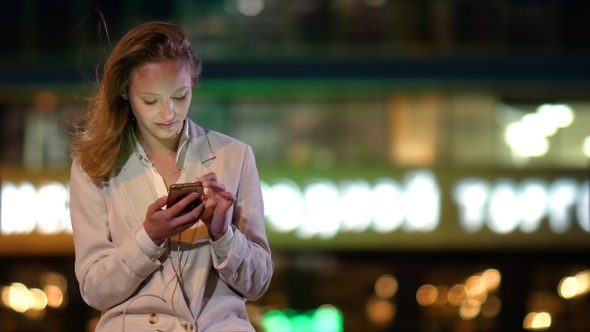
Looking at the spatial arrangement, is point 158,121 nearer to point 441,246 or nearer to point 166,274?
point 166,274

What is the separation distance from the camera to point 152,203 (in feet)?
10.5

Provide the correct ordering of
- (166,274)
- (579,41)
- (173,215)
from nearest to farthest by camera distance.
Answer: (173,215)
(166,274)
(579,41)

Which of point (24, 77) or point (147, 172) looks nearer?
point (147, 172)

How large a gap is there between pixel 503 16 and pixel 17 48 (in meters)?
11.1

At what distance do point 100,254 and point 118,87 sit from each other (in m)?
0.50

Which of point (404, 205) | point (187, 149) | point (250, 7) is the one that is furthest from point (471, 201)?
point (187, 149)

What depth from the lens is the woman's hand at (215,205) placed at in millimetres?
3098

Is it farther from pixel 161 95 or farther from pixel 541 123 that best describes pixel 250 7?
pixel 161 95

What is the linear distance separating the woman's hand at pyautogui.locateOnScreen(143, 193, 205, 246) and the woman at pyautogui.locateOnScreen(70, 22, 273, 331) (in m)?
0.02

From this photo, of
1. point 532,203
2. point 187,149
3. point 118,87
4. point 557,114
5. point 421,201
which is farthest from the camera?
point 421,201

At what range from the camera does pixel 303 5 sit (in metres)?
25.1

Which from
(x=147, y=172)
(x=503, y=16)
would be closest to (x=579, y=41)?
(x=503, y=16)

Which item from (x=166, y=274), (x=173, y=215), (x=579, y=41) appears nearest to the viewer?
(x=173, y=215)

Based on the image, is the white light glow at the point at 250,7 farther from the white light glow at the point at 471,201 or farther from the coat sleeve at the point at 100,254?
the coat sleeve at the point at 100,254
